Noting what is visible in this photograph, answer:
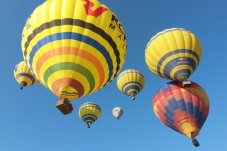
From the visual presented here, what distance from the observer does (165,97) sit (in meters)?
15.3

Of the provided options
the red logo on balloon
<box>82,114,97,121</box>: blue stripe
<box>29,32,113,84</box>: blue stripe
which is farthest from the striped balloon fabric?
<box>82,114,97,121</box>: blue stripe

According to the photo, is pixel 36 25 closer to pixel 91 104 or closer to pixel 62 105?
pixel 62 105

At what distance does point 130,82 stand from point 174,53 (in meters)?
8.85

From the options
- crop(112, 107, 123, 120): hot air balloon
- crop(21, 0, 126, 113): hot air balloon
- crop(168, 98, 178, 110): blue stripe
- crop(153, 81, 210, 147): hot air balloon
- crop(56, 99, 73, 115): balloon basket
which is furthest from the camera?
crop(112, 107, 123, 120): hot air balloon

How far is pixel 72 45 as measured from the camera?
10125 millimetres

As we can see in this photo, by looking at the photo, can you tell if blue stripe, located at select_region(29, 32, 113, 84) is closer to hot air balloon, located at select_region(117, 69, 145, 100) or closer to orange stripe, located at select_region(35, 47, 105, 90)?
orange stripe, located at select_region(35, 47, 105, 90)

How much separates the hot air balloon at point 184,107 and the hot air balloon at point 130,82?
742 cm

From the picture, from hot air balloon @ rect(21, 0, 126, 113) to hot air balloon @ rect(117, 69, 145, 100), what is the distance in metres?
11.8

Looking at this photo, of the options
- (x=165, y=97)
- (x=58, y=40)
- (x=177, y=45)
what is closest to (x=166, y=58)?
(x=177, y=45)

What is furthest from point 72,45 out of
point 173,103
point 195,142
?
point 195,142

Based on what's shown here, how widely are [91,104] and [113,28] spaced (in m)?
16.2

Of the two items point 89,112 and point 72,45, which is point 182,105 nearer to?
point 72,45

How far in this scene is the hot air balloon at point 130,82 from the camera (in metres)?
23.1

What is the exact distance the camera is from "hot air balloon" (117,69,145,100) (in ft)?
75.8
